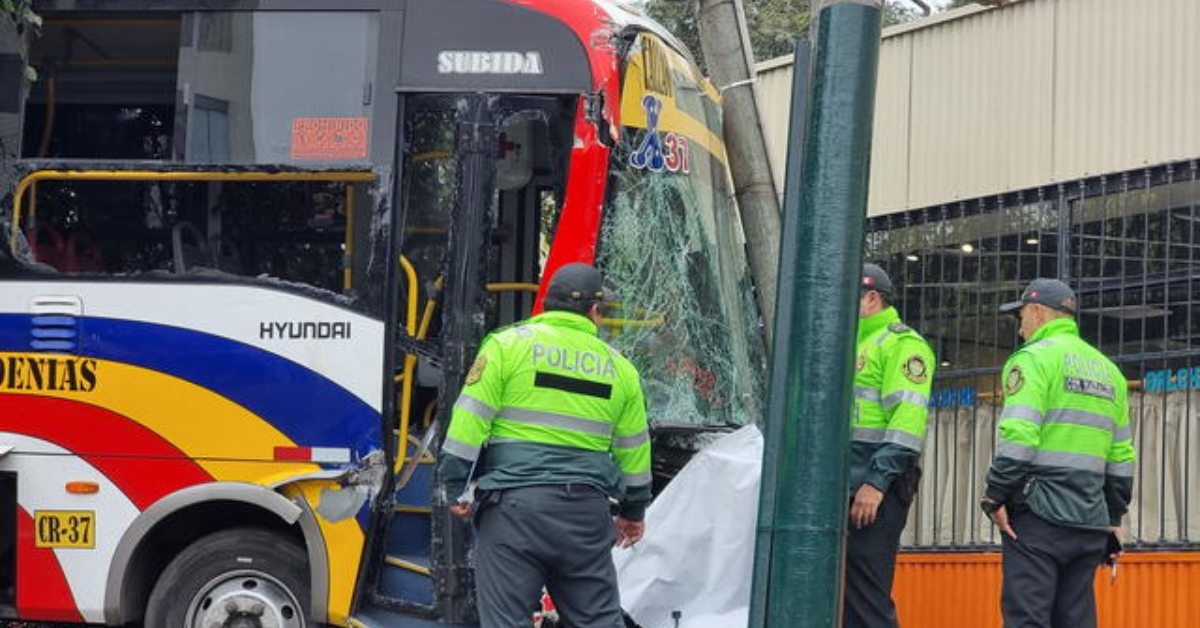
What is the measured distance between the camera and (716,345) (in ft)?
29.6

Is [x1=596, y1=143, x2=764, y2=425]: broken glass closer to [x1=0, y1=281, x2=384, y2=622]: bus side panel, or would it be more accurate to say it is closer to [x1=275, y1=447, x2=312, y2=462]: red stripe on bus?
[x1=0, y1=281, x2=384, y2=622]: bus side panel

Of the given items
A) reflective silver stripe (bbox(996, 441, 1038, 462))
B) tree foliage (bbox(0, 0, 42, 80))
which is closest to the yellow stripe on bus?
tree foliage (bbox(0, 0, 42, 80))

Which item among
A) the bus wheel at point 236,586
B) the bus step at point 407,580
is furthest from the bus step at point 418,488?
the bus wheel at point 236,586

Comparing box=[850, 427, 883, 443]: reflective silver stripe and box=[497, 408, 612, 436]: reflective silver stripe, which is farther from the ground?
box=[497, 408, 612, 436]: reflective silver stripe

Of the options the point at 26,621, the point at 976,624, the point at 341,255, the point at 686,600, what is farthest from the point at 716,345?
the point at 26,621

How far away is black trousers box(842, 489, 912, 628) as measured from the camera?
8.47 metres

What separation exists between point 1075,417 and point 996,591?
2591mm

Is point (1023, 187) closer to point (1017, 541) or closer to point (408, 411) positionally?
point (1017, 541)

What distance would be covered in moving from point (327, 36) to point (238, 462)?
2038 mm

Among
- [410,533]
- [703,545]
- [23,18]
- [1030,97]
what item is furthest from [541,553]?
[1030,97]

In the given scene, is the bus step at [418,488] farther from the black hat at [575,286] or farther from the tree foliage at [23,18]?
the tree foliage at [23,18]

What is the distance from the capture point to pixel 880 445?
27.6 feet

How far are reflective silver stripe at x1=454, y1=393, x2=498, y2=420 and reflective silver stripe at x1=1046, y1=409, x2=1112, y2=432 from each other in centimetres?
257

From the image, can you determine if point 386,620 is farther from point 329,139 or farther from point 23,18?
point 23,18
